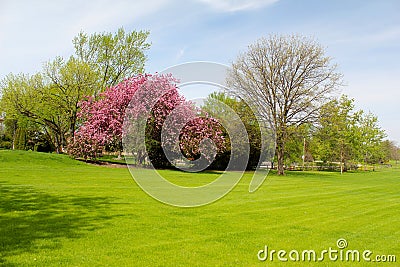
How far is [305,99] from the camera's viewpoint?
33062 millimetres

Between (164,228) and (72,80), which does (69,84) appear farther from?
(164,228)

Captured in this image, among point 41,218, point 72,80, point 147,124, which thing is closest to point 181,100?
point 147,124

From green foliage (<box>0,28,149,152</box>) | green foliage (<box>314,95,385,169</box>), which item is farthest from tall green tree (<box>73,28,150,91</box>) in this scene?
green foliage (<box>314,95,385,169</box>)

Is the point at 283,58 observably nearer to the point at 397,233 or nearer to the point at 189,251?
the point at 397,233

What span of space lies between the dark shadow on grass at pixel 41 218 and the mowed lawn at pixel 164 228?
0.06 ft

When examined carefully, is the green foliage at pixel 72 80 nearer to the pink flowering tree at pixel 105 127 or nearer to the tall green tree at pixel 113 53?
the tall green tree at pixel 113 53

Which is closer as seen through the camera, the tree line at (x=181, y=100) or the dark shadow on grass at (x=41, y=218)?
the dark shadow on grass at (x=41, y=218)

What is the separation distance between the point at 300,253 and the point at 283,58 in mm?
29184

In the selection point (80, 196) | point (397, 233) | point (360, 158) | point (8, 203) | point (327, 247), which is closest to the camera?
point (327, 247)

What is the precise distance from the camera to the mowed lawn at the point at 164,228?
5953 millimetres

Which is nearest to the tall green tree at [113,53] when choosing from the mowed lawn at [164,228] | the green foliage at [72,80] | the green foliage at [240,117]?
the green foliage at [72,80]

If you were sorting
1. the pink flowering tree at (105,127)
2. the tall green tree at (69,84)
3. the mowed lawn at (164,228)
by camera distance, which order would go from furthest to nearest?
the tall green tree at (69,84) < the pink flowering tree at (105,127) < the mowed lawn at (164,228)

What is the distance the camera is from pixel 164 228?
312 inches

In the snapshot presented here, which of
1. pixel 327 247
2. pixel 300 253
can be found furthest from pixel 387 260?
pixel 300 253
